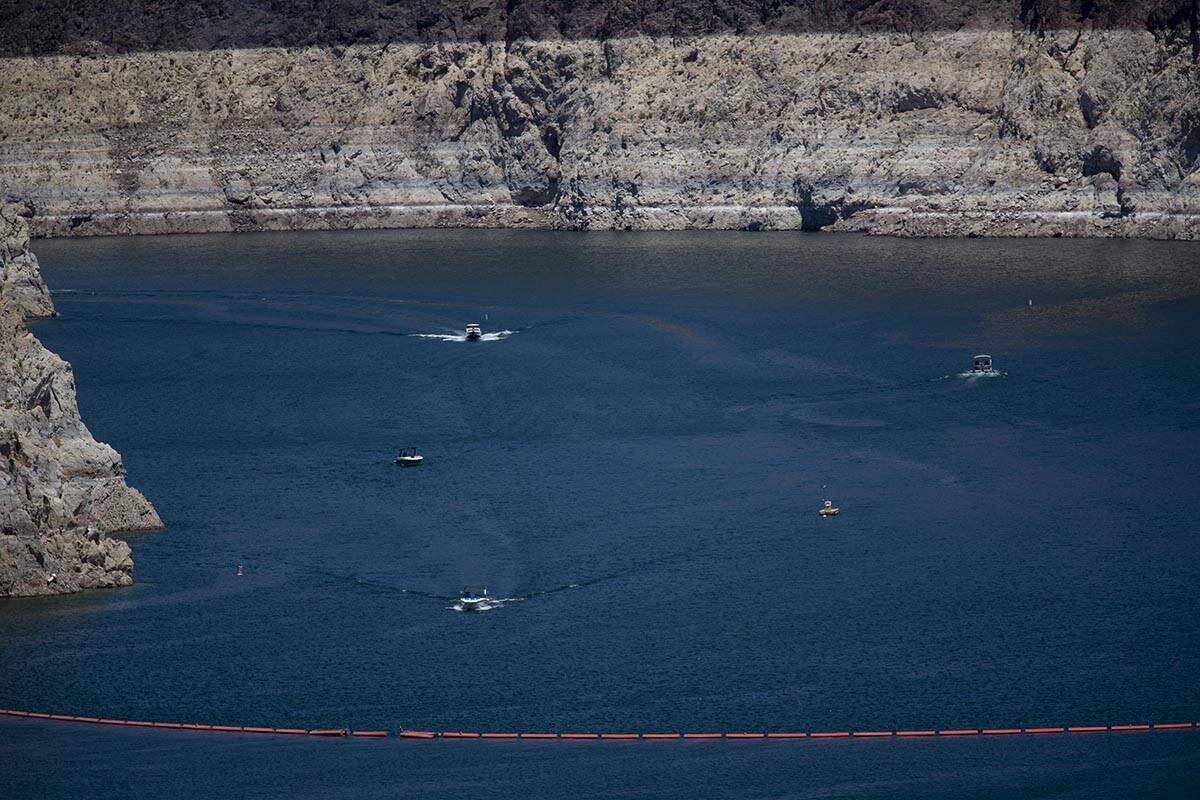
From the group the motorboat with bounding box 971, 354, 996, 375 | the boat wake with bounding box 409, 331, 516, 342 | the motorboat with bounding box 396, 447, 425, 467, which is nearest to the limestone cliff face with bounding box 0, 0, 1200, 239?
the motorboat with bounding box 971, 354, 996, 375

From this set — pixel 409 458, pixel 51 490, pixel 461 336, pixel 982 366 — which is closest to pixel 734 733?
Result: pixel 51 490

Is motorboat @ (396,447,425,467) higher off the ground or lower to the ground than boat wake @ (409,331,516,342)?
higher

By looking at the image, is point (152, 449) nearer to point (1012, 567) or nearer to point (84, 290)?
point (1012, 567)

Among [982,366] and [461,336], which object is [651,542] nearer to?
[982,366]

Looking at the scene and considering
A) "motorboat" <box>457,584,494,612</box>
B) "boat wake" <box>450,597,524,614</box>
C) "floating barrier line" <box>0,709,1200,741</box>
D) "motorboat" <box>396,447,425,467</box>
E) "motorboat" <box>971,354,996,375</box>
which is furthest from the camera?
"motorboat" <box>971,354,996,375</box>

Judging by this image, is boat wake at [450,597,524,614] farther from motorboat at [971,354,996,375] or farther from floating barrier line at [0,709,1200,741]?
motorboat at [971,354,996,375]

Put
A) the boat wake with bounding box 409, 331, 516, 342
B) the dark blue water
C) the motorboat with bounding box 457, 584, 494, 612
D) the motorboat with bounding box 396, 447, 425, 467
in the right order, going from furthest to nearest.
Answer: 1. the boat wake with bounding box 409, 331, 516, 342
2. the motorboat with bounding box 396, 447, 425, 467
3. the motorboat with bounding box 457, 584, 494, 612
4. the dark blue water
